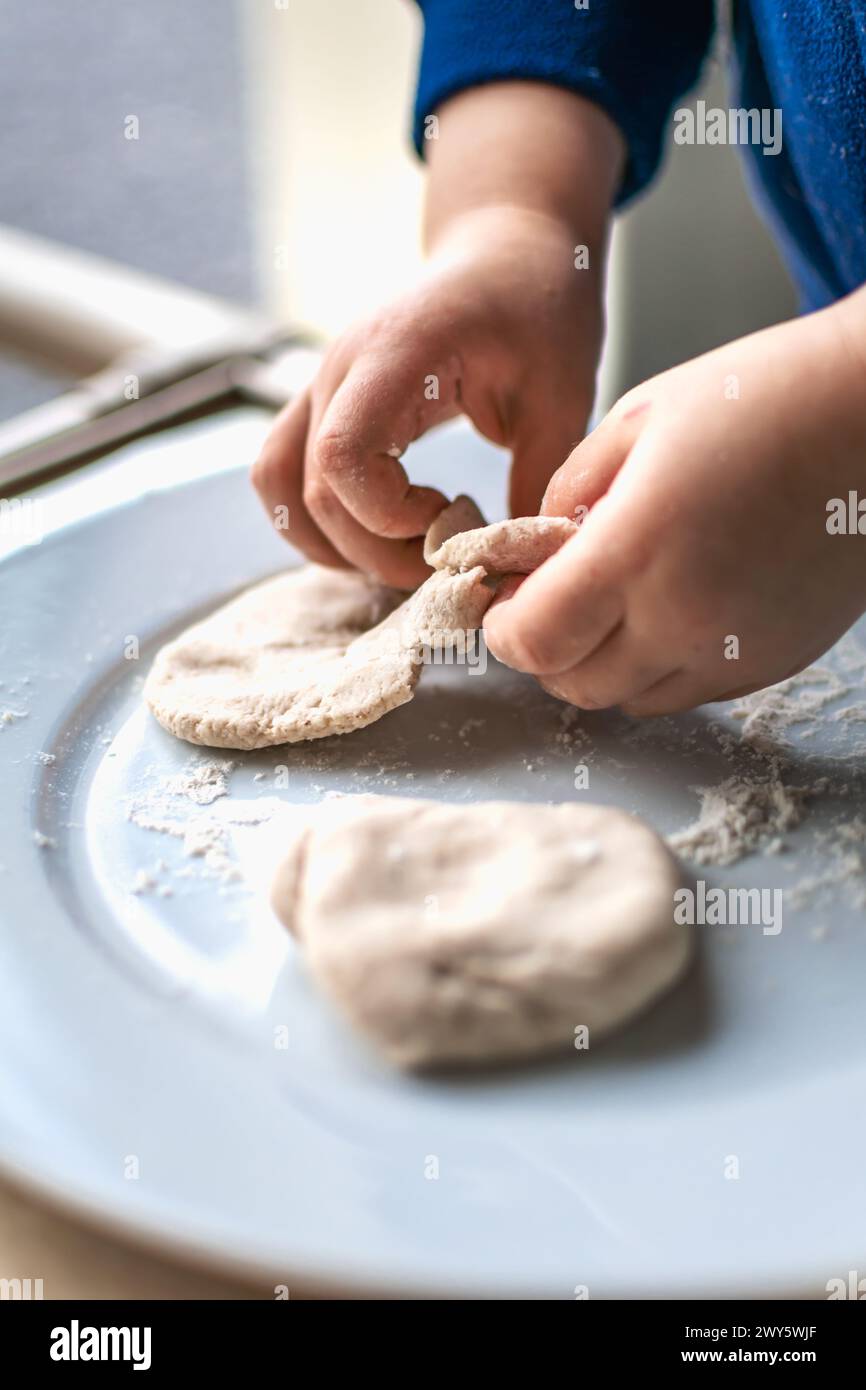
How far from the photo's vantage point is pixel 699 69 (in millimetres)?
947

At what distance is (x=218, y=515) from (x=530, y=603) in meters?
0.39

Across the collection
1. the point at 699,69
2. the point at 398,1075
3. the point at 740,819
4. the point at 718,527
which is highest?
the point at 699,69

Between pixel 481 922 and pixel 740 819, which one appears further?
pixel 740 819

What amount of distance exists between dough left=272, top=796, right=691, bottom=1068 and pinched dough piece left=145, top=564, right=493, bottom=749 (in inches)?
3.8

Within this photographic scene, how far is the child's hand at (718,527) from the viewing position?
56 centimetres

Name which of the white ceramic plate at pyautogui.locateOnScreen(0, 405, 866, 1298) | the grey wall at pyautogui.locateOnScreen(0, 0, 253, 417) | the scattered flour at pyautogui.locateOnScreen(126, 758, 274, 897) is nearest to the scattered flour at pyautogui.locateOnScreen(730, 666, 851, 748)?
the white ceramic plate at pyautogui.locateOnScreen(0, 405, 866, 1298)

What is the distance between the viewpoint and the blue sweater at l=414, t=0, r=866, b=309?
794 millimetres

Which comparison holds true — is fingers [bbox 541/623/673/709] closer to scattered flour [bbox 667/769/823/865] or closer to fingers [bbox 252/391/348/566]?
scattered flour [bbox 667/769/823/865]

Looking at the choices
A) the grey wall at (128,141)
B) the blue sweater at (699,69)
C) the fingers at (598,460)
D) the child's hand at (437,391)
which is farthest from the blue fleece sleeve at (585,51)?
the grey wall at (128,141)

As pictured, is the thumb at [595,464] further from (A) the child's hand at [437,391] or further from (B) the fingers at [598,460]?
(A) the child's hand at [437,391]

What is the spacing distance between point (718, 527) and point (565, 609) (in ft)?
0.24

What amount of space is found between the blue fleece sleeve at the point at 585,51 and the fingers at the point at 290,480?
0.27 m

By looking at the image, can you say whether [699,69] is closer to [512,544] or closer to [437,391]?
[437,391]
